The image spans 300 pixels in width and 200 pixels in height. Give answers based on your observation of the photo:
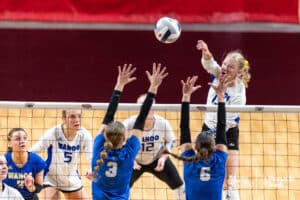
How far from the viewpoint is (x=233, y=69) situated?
938 cm

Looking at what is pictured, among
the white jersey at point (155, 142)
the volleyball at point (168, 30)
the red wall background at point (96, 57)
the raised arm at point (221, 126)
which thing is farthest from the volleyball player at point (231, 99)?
the red wall background at point (96, 57)

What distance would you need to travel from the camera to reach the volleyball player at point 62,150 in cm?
962

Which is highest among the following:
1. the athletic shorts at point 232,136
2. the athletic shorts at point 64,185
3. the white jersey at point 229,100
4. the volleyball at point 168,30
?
the volleyball at point 168,30

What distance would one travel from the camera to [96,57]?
564 inches

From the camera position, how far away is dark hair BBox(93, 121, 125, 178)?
7.52 metres

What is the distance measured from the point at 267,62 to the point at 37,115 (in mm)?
3846

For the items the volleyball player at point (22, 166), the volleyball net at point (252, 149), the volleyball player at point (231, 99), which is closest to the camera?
the volleyball player at point (22, 166)

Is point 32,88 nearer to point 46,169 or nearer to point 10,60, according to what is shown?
point 10,60

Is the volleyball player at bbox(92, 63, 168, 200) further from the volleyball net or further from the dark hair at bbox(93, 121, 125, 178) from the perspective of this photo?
the volleyball net

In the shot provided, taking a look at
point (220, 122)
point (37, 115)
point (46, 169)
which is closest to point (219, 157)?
point (220, 122)

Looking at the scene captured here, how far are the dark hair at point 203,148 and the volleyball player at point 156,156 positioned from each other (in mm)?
2132

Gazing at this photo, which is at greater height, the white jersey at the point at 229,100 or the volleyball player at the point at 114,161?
the white jersey at the point at 229,100

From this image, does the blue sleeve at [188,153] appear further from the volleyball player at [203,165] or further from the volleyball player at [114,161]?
the volleyball player at [114,161]

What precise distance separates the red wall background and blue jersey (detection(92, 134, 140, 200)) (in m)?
6.56
